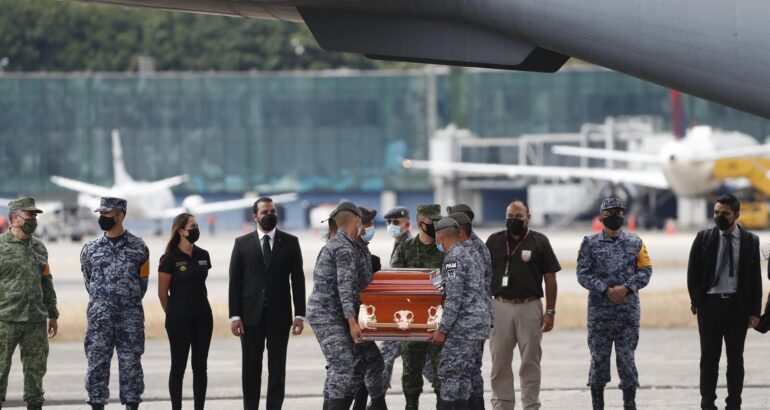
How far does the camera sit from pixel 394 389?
16.5 metres

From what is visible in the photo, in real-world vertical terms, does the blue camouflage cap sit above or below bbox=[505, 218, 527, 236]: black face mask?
above

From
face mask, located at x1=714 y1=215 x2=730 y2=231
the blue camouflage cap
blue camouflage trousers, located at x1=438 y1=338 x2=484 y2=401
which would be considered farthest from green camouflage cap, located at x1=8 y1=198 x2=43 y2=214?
face mask, located at x1=714 y1=215 x2=730 y2=231

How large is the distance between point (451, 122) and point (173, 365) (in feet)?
315

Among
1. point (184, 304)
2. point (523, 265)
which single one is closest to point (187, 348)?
point (184, 304)

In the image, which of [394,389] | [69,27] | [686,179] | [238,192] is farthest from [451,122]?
[394,389]

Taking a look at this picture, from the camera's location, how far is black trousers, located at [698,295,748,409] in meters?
12.8

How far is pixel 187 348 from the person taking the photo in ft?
42.2

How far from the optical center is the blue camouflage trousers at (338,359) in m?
11.4

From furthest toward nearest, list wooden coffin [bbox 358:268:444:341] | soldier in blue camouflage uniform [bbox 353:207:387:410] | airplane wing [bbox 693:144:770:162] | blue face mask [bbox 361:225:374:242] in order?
1. airplane wing [bbox 693:144:770:162]
2. blue face mask [bbox 361:225:374:242]
3. soldier in blue camouflage uniform [bbox 353:207:387:410]
4. wooden coffin [bbox 358:268:444:341]

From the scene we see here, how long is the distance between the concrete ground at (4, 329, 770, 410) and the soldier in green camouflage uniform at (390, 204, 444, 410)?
1.79m

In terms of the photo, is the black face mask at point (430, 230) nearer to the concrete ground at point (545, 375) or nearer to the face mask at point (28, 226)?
the concrete ground at point (545, 375)

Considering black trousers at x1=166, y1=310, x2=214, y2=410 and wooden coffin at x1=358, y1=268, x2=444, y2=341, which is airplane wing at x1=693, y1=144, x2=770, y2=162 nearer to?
black trousers at x1=166, y1=310, x2=214, y2=410

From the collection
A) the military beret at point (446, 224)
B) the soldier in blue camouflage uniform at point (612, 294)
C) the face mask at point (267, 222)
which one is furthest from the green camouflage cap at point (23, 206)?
the soldier in blue camouflage uniform at point (612, 294)

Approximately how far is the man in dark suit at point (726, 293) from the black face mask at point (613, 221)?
68 centimetres
